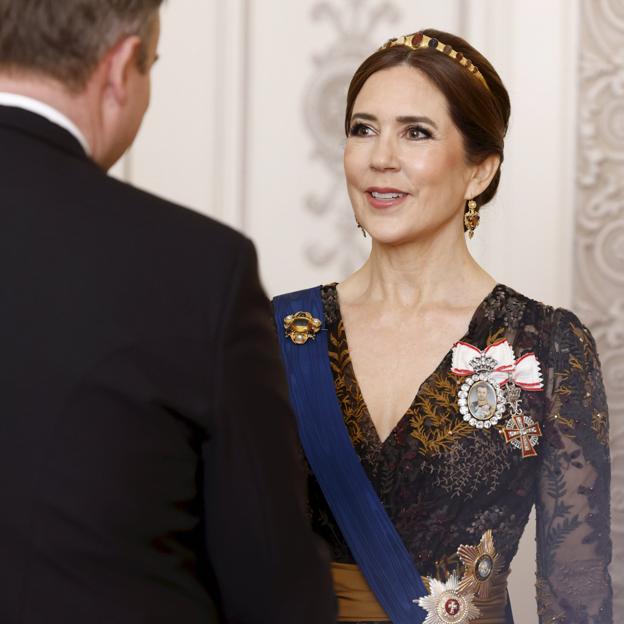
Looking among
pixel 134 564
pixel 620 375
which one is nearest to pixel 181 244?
pixel 134 564

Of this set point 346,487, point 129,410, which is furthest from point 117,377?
point 346,487

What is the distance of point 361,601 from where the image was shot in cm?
183

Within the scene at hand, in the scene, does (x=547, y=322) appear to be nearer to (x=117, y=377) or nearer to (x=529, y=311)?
(x=529, y=311)

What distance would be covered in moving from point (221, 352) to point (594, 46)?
8.05 ft

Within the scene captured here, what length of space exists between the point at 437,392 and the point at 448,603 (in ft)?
1.18

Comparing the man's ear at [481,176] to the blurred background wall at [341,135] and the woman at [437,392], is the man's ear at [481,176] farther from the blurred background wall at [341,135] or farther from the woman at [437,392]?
the blurred background wall at [341,135]

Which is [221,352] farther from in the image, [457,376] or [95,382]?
[457,376]

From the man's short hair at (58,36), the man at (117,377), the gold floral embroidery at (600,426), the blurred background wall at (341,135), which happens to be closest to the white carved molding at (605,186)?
the blurred background wall at (341,135)

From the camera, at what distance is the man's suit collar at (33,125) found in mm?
1010

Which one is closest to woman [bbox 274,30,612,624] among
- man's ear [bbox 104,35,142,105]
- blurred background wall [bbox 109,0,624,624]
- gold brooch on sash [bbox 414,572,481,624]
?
gold brooch on sash [bbox 414,572,481,624]

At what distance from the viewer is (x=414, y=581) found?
1.83 meters

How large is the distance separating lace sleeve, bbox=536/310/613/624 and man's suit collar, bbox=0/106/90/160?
3.80 feet

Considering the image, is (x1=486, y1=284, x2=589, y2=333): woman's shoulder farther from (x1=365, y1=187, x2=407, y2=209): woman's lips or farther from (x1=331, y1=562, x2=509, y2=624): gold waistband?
(x1=331, y1=562, x2=509, y2=624): gold waistband

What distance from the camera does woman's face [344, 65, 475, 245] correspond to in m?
1.98
